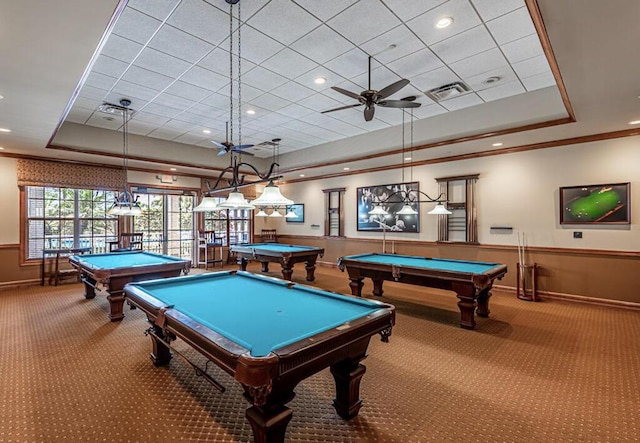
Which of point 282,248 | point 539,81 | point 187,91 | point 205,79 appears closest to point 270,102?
point 205,79

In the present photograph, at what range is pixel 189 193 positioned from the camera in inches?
338

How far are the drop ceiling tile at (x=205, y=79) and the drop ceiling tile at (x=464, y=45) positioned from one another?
2599mm

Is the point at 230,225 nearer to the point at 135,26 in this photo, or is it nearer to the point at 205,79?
the point at 205,79

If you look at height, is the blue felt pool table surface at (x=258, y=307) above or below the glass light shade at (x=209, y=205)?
below

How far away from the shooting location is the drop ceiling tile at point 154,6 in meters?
2.53

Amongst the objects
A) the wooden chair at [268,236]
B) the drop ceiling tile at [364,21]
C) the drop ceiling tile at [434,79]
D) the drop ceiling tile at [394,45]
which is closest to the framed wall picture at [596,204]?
the drop ceiling tile at [434,79]

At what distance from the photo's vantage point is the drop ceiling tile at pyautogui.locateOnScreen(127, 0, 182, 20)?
2529mm

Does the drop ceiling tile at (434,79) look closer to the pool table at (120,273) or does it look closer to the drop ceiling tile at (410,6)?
the drop ceiling tile at (410,6)

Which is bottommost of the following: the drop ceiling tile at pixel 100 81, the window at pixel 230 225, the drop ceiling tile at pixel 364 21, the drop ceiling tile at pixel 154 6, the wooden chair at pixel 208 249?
the wooden chair at pixel 208 249

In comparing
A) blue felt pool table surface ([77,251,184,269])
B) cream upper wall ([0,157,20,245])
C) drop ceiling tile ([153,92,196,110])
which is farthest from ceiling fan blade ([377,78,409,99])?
cream upper wall ([0,157,20,245])

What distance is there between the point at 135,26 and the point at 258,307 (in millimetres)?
2839

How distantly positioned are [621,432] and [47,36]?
16.0 feet

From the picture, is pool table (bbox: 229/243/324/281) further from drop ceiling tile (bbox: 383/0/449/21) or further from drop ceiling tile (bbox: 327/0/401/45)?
drop ceiling tile (bbox: 383/0/449/21)

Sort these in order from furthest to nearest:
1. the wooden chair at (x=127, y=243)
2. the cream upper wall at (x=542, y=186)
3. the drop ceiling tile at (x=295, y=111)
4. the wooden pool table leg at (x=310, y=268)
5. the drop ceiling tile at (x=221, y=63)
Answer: the wooden chair at (x=127, y=243)
the wooden pool table leg at (x=310, y=268)
the drop ceiling tile at (x=295, y=111)
the cream upper wall at (x=542, y=186)
the drop ceiling tile at (x=221, y=63)
